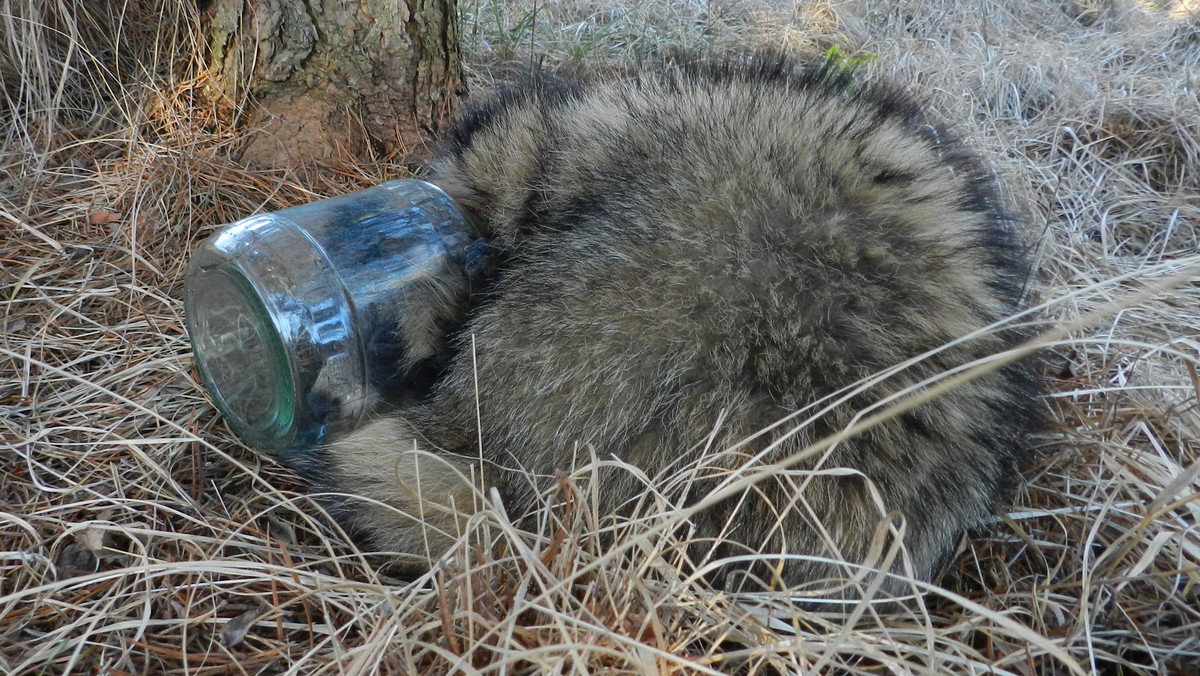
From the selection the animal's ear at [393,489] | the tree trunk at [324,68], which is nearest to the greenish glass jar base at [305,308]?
the animal's ear at [393,489]

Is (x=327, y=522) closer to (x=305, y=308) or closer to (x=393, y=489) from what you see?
(x=393, y=489)

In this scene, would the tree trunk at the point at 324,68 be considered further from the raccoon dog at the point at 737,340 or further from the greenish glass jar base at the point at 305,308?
the raccoon dog at the point at 737,340

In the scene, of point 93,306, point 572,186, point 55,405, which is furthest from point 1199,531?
point 93,306

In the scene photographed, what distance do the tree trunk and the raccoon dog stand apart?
92 centimetres

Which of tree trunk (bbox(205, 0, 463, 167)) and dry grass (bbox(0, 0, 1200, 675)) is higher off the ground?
tree trunk (bbox(205, 0, 463, 167))

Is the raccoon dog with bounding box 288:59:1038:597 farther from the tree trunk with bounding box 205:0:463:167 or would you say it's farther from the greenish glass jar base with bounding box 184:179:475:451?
the tree trunk with bounding box 205:0:463:167

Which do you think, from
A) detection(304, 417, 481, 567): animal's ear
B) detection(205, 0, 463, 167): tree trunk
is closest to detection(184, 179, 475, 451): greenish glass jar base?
detection(304, 417, 481, 567): animal's ear

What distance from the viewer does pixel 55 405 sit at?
5.73ft

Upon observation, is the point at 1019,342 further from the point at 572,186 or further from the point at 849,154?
the point at 572,186

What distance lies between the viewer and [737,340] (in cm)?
134

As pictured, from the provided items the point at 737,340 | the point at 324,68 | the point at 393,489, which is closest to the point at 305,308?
the point at 393,489

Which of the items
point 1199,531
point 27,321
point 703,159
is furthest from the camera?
point 27,321

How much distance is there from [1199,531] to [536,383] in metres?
1.09

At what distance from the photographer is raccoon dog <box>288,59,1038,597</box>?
51.9 inches
